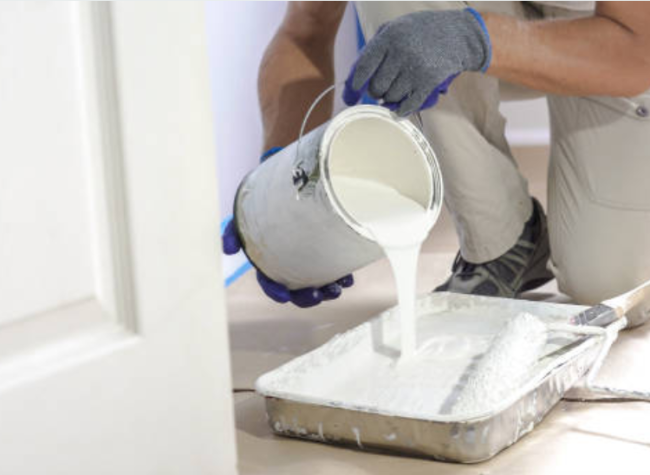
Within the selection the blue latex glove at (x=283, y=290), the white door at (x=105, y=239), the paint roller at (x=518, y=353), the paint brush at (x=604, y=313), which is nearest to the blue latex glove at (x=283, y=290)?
the blue latex glove at (x=283, y=290)

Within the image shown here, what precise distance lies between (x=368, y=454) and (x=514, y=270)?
76 cm

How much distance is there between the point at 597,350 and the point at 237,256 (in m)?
1.19

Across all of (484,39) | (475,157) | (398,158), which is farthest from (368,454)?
(475,157)

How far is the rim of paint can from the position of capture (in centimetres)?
147

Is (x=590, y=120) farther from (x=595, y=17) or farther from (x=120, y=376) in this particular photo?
(x=120, y=376)

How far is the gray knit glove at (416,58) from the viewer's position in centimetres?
156

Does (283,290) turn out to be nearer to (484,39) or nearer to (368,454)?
(368,454)

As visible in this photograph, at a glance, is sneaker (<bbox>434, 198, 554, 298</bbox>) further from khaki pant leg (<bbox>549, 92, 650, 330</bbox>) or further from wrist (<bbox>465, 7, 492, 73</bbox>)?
wrist (<bbox>465, 7, 492, 73</bbox>)

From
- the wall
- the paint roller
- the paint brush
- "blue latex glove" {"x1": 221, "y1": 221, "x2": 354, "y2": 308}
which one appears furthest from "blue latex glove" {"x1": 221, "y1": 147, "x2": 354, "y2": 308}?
the wall

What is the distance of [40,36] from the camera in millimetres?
971

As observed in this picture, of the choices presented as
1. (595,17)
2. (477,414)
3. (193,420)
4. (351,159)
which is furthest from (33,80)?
(595,17)

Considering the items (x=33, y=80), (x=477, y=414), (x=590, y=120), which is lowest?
(x=477, y=414)

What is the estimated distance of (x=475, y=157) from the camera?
2006 millimetres

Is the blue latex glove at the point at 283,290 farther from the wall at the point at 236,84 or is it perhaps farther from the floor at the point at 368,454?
the wall at the point at 236,84
